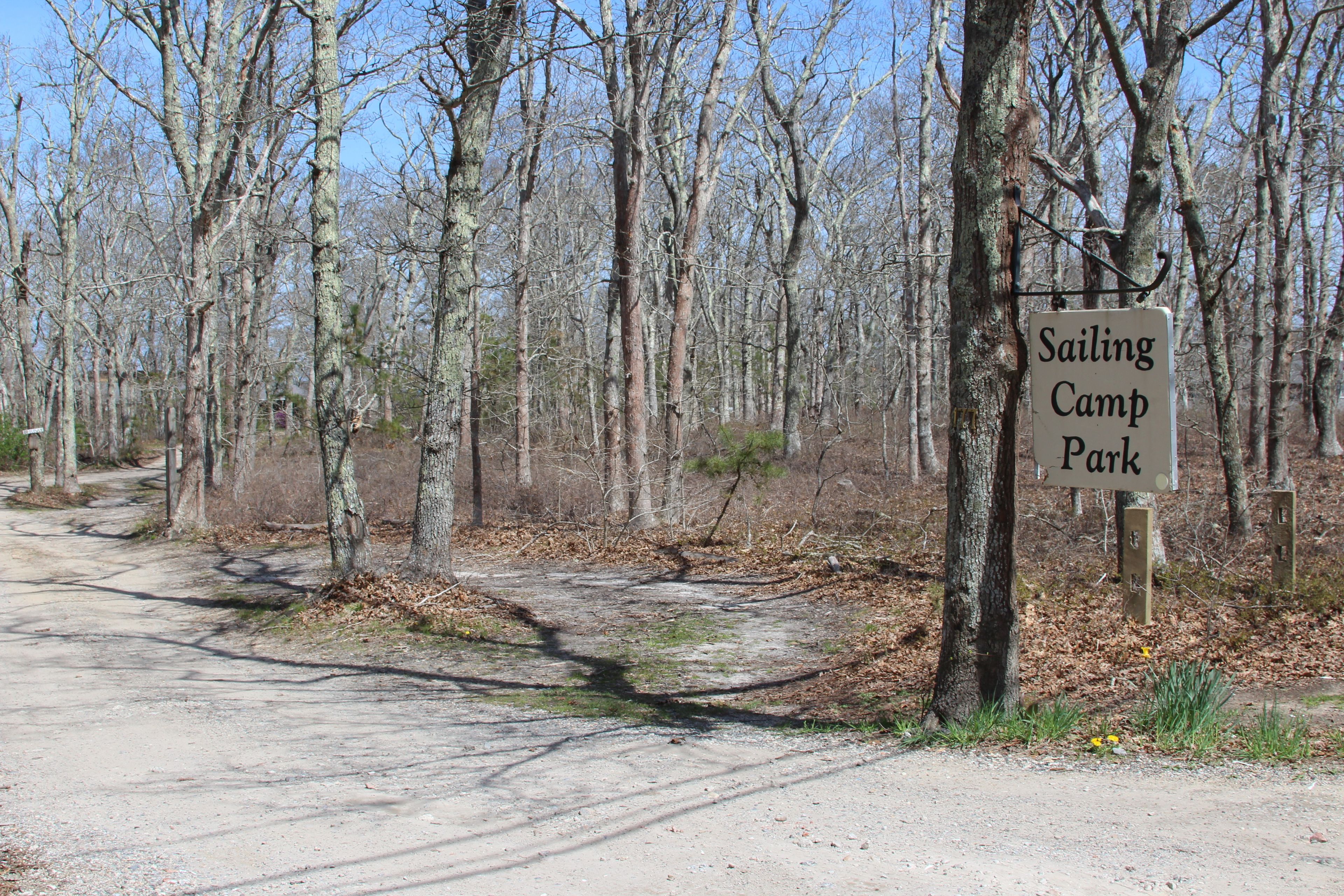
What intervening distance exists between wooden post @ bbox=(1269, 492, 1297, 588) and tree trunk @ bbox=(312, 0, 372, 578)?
9584 mm

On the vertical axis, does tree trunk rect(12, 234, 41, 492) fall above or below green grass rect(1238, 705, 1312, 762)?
above

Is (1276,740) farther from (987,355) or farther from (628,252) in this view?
(628,252)

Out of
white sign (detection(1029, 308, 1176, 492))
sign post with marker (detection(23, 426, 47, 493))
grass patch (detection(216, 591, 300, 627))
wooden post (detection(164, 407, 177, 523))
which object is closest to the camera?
white sign (detection(1029, 308, 1176, 492))

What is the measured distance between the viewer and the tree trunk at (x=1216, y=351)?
10.3m

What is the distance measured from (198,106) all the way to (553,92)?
285 inches

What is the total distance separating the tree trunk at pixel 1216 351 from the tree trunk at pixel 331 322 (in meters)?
9.81

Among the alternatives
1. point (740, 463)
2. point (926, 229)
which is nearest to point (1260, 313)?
point (926, 229)

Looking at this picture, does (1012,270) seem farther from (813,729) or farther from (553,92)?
Answer: (553,92)

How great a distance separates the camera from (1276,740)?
203 inches

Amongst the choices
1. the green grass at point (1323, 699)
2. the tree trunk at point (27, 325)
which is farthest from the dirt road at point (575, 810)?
the tree trunk at point (27, 325)

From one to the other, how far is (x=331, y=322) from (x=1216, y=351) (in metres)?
10.5

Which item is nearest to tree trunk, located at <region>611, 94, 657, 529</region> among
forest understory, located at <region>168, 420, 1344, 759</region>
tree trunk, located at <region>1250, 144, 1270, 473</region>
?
forest understory, located at <region>168, 420, 1344, 759</region>

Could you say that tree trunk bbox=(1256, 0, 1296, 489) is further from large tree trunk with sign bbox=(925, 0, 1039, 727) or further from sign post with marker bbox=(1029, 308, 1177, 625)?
sign post with marker bbox=(1029, 308, 1177, 625)

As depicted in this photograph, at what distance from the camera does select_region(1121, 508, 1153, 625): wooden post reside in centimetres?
551
